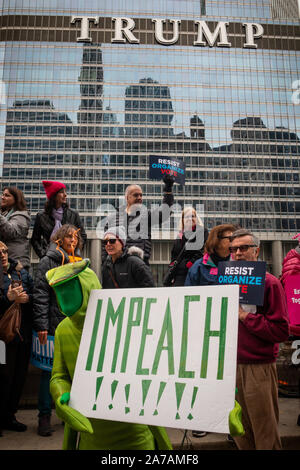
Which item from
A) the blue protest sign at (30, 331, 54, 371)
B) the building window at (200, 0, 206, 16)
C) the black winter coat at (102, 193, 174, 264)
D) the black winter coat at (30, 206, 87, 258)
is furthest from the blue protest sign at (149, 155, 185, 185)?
the building window at (200, 0, 206, 16)

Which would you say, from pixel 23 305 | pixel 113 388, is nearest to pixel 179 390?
pixel 113 388

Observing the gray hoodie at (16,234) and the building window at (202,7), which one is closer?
the gray hoodie at (16,234)

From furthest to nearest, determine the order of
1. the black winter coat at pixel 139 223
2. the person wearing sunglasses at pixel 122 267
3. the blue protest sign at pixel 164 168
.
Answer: the blue protest sign at pixel 164 168 < the black winter coat at pixel 139 223 < the person wearing sunglasses at pixel 122 267

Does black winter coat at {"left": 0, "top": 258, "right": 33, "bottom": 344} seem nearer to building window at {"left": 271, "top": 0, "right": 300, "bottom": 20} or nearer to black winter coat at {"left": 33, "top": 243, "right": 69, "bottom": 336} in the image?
black winter coat at {"left": 33, "top": 243, "right": 69, "bottom": 336}

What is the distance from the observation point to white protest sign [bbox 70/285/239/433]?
4.79ft

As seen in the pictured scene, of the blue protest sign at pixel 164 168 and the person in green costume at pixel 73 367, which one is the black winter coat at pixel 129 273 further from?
the blue protest sign at pixel 164 168

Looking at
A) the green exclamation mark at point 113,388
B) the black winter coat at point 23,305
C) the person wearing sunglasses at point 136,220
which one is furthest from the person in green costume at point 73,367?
the person wearing sunglasses at point 136,220

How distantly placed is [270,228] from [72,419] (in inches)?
2187

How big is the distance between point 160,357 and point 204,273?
1.91m

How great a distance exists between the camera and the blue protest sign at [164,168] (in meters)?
5.07

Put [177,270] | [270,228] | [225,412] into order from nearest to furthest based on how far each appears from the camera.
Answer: [225,412] < [177,270] < [270,228]
